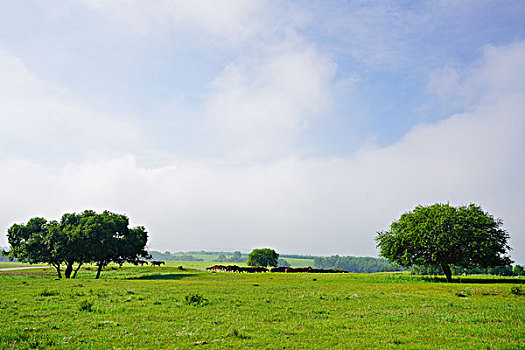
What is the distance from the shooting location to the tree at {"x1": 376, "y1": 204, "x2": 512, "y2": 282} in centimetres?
4706

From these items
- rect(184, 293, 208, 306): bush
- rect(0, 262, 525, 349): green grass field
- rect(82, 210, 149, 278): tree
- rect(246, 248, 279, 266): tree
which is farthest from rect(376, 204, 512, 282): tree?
rect(246, 248, 279, 266): tree

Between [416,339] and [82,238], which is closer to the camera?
[416,339]

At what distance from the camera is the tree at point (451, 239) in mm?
47062

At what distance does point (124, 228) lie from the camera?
71.2m

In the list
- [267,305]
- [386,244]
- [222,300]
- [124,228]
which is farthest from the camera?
[124,228]

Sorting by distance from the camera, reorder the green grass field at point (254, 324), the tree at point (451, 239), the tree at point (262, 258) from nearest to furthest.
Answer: the green grass field at point (254, 324) < the tree at point (451, 239) < the tree at point (262, 258)

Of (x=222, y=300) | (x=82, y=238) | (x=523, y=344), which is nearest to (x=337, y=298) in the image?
(x=222, y=300)

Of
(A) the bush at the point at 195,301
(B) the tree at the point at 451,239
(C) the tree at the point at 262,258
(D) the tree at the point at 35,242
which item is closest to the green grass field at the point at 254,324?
(A) the bush at the point at 195,301

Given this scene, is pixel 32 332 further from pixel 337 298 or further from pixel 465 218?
pixel 465 218

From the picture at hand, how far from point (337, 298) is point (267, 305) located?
23.8 ft

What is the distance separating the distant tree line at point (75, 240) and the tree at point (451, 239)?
55116 mm

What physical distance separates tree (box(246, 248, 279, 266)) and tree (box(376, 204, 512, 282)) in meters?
101

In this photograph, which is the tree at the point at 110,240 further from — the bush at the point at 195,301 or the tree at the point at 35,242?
the bush at the point at 195,301

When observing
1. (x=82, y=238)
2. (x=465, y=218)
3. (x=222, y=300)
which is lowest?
(x=222, y=300)
